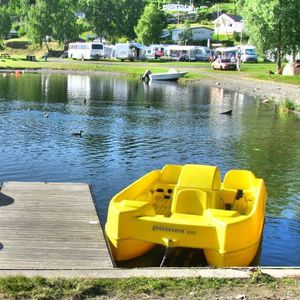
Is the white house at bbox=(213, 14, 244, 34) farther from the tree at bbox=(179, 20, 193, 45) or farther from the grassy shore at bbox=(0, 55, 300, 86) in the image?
the grassy shore at bbox=(0, 55, 300, 86)

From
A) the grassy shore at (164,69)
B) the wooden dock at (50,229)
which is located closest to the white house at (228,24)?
the grassy shore at (164,69)

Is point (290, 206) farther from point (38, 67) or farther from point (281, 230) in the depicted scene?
point (38, 67)

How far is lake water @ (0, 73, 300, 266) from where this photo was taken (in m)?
17.9

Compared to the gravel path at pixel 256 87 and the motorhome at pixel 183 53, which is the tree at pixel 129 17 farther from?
the gravel path at pixel 256 87

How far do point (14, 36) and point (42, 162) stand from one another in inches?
5446

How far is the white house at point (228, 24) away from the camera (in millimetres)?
148375

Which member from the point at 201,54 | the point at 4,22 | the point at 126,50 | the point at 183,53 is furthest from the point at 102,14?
the point at 201,54

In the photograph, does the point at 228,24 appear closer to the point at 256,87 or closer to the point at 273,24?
the point at 273,24

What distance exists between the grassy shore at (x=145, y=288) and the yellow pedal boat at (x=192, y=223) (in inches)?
74.6

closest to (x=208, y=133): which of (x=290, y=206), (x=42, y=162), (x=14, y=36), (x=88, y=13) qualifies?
(x=42, y=162)

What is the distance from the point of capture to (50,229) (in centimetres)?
1170

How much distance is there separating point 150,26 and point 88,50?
19503mm

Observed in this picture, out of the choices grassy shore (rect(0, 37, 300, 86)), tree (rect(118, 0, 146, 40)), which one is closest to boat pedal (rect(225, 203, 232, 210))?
grassy shore (rect(0, 37, 300, 86))

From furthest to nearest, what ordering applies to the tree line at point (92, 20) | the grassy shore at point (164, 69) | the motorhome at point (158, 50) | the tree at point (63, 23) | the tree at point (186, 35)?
the tree at point (186, 35)
the tree at point (63, 23)
the tree line at point (92, 20)
the motorhome at point (158, 50)
the grassy shore at point (164, 69)
